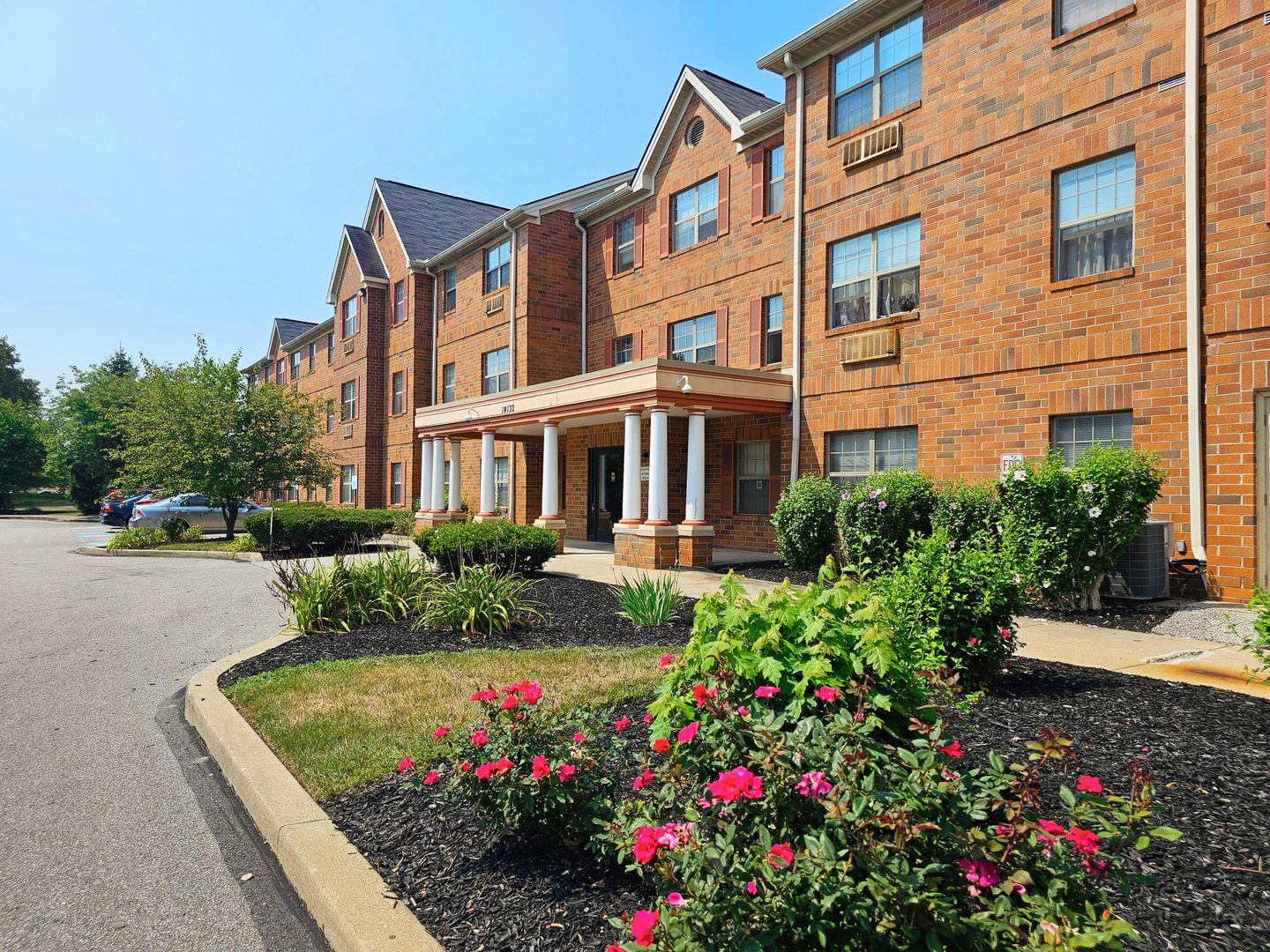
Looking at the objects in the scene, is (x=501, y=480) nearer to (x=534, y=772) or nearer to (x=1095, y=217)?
(x=1095, y=217)

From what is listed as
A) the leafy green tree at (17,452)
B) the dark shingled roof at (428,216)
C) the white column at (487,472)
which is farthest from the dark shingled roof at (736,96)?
the leafy green tree at (17,452)

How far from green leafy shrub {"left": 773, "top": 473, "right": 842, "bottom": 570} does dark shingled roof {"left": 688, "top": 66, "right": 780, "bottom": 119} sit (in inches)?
368

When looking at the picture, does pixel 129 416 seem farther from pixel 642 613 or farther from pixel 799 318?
pixel 642 613

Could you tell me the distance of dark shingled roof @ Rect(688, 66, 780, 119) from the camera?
1831cm

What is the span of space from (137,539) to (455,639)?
18.1m

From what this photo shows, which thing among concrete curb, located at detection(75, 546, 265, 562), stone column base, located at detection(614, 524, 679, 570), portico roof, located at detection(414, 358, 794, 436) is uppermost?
portico roof, located at detection(414, 358, 794, 436)

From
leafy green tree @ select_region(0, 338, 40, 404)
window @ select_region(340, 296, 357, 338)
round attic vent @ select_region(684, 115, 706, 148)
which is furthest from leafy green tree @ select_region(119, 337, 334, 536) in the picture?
leafy green tree @ select_region(0, 338, 40, 404)

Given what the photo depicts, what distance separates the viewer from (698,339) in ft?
62.5

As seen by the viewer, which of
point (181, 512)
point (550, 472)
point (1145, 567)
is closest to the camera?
point (1145, 567)

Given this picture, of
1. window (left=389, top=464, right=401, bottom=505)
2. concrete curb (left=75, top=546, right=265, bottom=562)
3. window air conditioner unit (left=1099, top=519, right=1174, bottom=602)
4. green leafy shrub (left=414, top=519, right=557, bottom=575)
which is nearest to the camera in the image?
window air conditioner unit (left=1099, top=519, right=1174, bottom=602)

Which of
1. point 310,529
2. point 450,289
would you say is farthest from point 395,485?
point 310,529

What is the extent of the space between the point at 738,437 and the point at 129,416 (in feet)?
61.0

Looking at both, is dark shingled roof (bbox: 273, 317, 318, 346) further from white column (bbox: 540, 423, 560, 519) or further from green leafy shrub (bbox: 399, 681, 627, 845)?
green leafy shrub (bbox: 399, 681, 627, 845)

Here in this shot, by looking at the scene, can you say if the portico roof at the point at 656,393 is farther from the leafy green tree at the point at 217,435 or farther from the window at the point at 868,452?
the leafy green tree at the point at 217,435
